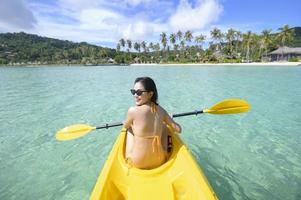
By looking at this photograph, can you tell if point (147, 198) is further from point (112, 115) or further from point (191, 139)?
point (112, 115)

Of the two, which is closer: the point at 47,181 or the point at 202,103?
the point at 47,181

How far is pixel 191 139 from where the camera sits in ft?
19.5

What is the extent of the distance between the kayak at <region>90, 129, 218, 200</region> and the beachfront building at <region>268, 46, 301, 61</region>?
62.4 metres

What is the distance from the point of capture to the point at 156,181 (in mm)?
2699

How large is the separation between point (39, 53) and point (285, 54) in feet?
323

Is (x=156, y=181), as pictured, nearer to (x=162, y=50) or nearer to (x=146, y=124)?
(x=146, y=124)

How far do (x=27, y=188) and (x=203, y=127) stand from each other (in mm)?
4482

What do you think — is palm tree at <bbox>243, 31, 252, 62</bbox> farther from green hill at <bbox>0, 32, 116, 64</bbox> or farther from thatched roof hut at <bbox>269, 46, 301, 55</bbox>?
green hill at <bbox>0, 32, 116, 64</bbox>

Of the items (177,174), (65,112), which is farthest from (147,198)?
(65,112)

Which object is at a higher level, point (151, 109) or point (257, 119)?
point (151, 109)

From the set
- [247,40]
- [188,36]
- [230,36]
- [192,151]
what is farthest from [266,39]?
[192,151]

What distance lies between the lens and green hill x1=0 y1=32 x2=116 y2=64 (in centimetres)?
10712

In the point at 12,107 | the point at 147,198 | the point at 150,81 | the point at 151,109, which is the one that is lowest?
the point at 12,107

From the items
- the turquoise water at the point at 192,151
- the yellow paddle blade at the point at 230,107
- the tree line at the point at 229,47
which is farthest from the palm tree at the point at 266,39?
the yellow paddle blade at the point at 230,107
